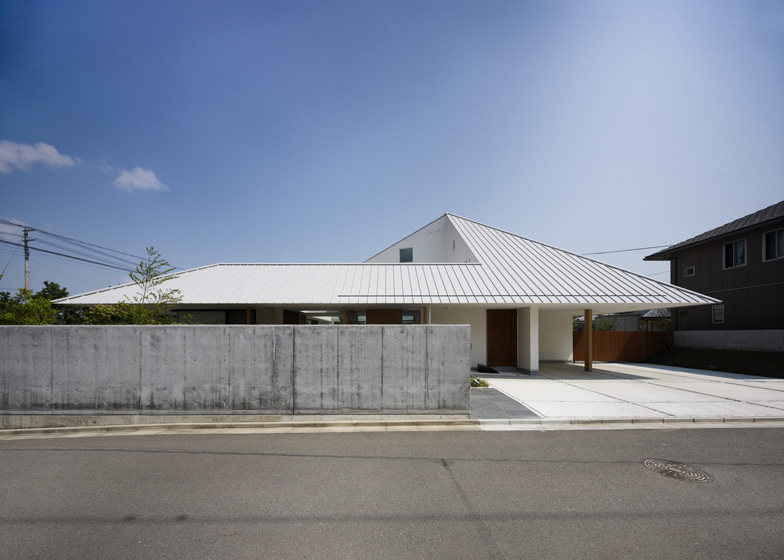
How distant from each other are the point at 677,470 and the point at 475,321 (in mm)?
12685

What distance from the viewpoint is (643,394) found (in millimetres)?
11117

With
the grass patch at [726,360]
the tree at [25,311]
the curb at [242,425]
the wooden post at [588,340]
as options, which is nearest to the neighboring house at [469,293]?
the wooden post at [588,340]

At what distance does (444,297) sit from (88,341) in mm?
11326

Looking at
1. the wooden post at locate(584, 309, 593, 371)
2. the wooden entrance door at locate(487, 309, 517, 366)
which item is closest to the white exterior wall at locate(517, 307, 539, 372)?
the wooden entrance door at locate(487, 309, 517, 366)

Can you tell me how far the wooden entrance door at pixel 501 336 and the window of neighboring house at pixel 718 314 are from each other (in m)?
14.6

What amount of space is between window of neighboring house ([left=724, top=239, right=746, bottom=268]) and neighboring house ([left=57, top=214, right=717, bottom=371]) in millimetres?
9825

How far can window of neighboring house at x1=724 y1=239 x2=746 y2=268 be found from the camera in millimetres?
20969

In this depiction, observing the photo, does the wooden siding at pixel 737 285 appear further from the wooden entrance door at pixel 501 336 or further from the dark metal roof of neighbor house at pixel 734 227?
the wooden entrance door at pixel 501 336

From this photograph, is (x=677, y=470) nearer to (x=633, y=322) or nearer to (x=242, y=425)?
(x=242, y=425)

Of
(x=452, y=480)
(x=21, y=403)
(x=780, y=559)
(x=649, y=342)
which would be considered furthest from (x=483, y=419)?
(x=649, y=342)

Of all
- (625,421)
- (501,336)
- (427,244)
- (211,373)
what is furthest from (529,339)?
(427,244)

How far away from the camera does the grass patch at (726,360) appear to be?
16344 mm

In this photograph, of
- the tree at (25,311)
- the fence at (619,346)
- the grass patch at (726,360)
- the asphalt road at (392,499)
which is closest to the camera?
the asphalt road at (392,499)

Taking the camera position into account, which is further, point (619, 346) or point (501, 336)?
point (619, 346)
